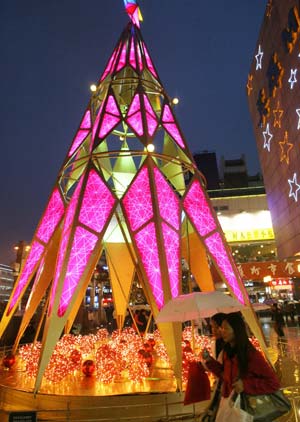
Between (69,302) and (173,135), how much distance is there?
258 inches

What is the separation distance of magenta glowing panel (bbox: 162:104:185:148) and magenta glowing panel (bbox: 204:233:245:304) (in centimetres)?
368

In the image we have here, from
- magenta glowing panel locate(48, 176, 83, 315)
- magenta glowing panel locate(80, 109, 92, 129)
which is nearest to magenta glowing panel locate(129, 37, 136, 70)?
magenta glowing panel locate(80, 109, 92, 129)

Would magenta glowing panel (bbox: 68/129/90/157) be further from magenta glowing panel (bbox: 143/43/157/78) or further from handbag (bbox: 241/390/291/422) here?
handbag (bbox: 241/390/291/422)

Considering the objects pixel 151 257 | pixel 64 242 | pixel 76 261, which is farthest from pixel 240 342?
pixel 64 242

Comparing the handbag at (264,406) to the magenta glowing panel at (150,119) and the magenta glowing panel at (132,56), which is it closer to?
the magenta glowing panel at (150,119)

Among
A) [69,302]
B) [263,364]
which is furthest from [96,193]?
[263,364]

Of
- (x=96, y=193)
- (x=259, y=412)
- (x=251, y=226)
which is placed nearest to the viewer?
(x=259, y=412)

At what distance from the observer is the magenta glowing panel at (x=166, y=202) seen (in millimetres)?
9377

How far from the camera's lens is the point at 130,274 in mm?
15391

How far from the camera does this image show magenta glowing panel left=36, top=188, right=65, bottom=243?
1065cm

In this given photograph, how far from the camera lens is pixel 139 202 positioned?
9414mm

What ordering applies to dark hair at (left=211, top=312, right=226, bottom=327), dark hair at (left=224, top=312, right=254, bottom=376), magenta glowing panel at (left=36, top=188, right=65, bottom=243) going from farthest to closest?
magenta glowing panel at (left=36, top=188, right=65, bottom=243)
dark hair at (left=211, top=312, right=226, bottom=327)
dark hair at (left=224, top=312, right=254, bottom=376)

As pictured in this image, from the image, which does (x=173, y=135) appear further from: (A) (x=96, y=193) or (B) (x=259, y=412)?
(B) (x=259, y=412)

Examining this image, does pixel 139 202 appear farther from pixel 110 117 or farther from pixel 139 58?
pixel 139 58
